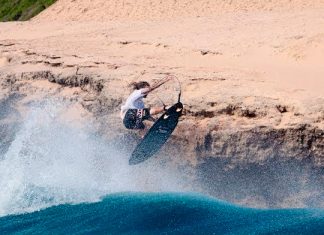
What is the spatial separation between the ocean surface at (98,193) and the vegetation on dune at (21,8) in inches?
537

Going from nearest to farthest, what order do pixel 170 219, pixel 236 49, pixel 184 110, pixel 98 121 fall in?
pixel 170 219, pixel 184 110, pixel 98 121, pixel 236 49

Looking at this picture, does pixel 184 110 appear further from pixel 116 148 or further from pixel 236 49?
pixel 236 49

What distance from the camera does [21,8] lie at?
30.9 metres

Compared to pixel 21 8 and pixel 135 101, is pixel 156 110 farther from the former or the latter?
pixel 21 8

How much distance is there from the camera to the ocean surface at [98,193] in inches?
447

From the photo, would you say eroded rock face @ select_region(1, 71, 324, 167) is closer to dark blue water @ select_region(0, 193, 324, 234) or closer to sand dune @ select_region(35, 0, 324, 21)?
dark blue water @ select_region(0, 193, 324, 234)

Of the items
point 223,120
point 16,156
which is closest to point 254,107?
point 223,120

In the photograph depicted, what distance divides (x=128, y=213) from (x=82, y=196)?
1.33m

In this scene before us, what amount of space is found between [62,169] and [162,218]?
9.63ft

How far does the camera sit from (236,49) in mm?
15000

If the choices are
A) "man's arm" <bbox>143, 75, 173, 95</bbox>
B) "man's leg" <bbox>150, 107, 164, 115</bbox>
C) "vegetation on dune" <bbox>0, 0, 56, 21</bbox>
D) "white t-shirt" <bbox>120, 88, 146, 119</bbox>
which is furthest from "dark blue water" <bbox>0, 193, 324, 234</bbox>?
"vegetation on dune" <bbox>0, 0, 56, 21</bbox>

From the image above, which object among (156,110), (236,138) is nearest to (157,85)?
(156,110)

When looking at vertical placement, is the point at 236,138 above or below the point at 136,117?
below

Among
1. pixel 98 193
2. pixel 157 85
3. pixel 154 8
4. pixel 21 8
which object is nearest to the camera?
pixel 157 85
